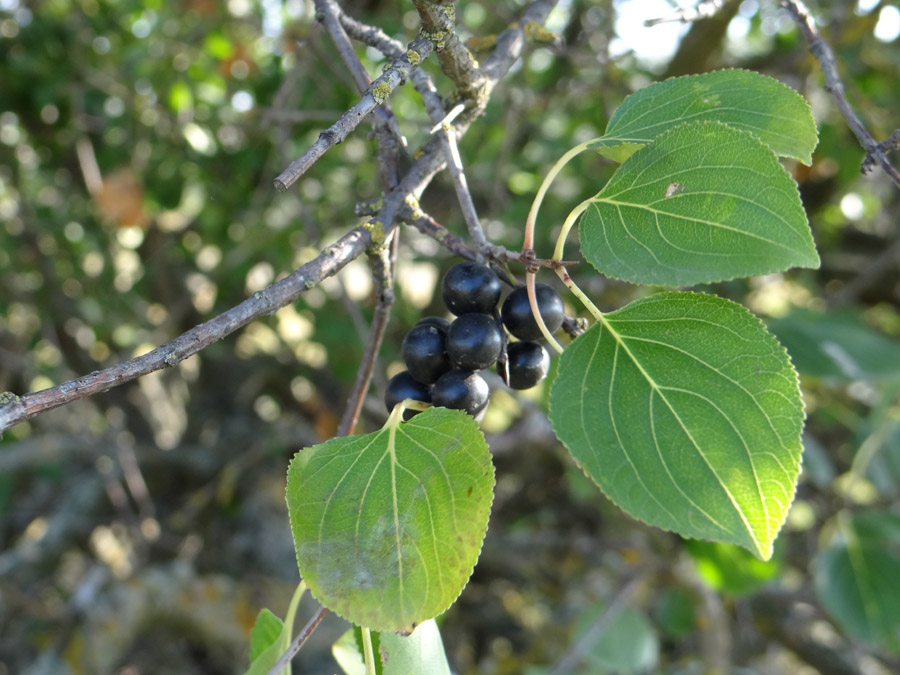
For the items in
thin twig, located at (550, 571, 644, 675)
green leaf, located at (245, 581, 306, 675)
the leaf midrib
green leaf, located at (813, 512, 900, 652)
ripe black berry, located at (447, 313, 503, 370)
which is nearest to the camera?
the leaf midrib

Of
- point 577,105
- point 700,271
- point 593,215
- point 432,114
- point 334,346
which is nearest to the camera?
point 700,271

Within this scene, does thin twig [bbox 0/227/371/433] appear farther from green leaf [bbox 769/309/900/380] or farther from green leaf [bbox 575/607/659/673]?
green leaf [bbox 769/309/900/380]

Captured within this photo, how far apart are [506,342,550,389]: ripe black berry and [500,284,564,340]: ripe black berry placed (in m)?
0.05

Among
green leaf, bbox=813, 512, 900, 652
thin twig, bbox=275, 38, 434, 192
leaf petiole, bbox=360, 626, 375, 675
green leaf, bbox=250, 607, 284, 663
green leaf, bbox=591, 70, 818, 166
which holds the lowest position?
green leaf, bbox=813, 512, 900, 652

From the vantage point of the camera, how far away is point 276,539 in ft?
10.0

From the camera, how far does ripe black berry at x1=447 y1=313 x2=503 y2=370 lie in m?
0.92

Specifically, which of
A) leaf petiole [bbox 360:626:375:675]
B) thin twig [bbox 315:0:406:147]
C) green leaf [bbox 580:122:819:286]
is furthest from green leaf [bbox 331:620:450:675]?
thin twig [bbox 315:0:406:147]

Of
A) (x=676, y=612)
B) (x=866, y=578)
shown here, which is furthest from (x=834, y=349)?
(x=676, y=612)

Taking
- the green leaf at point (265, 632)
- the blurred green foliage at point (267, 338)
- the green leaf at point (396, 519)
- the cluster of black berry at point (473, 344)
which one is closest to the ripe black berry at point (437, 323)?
the cluster of black berry at point (473, 344)

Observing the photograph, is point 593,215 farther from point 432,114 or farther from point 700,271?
point 432,114

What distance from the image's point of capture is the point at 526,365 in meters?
1.02

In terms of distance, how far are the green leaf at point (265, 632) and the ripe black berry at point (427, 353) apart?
18.7 inches

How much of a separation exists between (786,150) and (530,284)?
38 centimetres

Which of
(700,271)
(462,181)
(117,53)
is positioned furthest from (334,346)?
(700,271)
